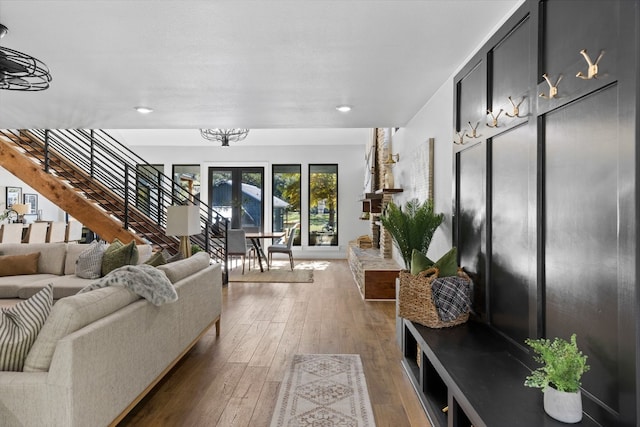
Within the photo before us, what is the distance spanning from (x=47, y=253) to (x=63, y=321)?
3.71 metres

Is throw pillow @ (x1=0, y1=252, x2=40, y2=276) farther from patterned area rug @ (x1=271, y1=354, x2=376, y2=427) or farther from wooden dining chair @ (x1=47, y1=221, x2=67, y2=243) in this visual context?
wooden dining chair @ (x1=47, y1=221, x2=67, y2=243)

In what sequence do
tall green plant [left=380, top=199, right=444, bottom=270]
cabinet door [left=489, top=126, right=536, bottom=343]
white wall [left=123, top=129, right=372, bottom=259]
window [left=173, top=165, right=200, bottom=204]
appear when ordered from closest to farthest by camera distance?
cabinet door [left=489, top=126, right=536, bottom=343] < tall green plant [left=380, top=199, right=444, bottom=270] < white wall [left=123, top=129, right=372, bottom=259] < window [left=173, top=165, right=200, bottom=204]

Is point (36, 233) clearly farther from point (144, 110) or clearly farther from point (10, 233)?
point (144, 110)

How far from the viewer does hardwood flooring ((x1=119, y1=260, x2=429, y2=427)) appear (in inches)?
96.0

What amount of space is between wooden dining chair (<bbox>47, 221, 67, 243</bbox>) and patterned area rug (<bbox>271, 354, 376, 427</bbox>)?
6.91 meters

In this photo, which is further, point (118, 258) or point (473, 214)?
point (118, 258)

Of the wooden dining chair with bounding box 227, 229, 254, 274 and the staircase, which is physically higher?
the staircase

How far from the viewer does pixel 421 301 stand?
Result: 2623 millimetres

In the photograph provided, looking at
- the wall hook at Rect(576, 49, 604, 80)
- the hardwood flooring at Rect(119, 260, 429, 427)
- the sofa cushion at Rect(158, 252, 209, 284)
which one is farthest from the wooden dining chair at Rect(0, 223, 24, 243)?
the wall hook at Rect(576, 49, 604, 80)

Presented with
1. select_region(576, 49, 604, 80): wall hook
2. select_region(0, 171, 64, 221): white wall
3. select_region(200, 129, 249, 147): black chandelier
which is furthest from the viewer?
select_region(0, 171, 64, 221): white wall

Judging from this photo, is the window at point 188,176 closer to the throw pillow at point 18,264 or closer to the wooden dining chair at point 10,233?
the wooden dining chair at point 10,233

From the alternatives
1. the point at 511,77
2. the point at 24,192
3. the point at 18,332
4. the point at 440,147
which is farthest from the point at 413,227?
the point at 24,192

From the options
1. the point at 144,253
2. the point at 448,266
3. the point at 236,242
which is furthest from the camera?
the point at 236,242

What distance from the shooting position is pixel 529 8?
1.97 metres
